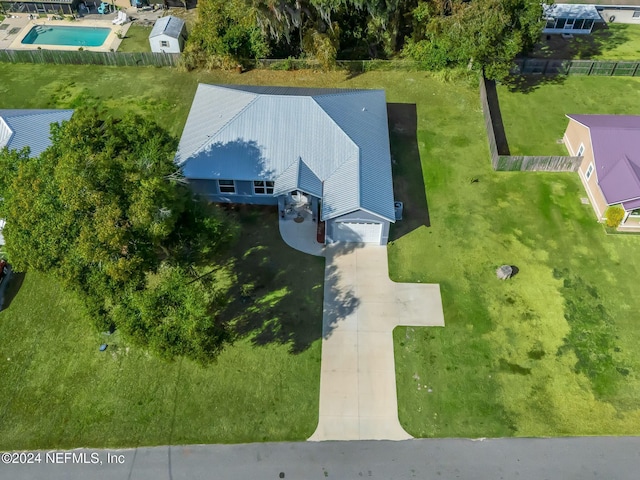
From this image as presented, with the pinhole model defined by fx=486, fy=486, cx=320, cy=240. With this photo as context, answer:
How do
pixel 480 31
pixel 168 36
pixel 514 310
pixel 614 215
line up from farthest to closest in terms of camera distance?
pixel 168 36 < pixel 480 31 < pixel 614 215 < pixel 514 310

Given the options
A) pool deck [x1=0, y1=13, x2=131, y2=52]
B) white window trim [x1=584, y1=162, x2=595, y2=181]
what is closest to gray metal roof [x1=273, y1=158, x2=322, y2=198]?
white window trim [x1=584, y1=162, x2=595, y2=181]

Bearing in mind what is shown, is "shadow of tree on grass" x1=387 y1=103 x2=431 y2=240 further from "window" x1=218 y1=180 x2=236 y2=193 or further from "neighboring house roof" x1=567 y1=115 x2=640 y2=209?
"neighboring house roof" x1=567 y1=115 x2=640 y2=209

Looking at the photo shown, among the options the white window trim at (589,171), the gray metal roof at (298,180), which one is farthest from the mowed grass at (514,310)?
the gray metal roof at (298,180)

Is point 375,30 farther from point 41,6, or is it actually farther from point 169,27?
point 41,6

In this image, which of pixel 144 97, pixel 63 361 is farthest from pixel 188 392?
pixel 144 97

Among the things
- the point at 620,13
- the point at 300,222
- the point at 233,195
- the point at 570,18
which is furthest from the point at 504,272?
the point at 620,13

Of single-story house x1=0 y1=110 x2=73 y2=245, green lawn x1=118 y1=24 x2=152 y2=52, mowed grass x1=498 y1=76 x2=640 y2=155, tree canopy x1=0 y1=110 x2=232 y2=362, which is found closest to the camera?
tree canopy x1=0 y1=110 x2=232 y2=362
